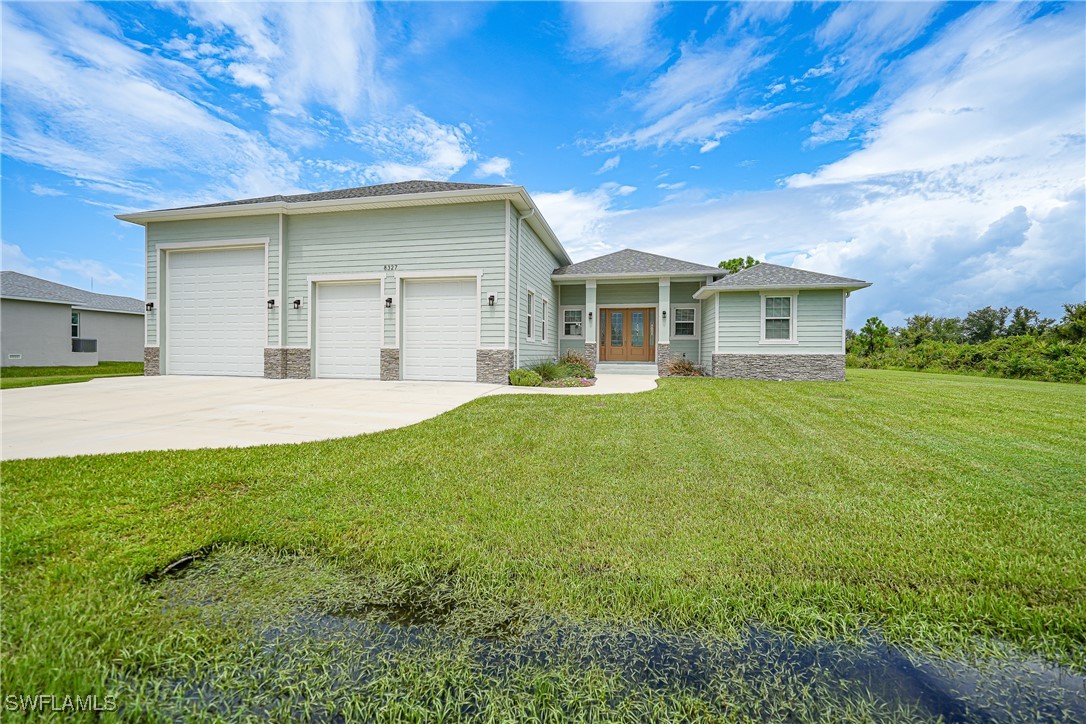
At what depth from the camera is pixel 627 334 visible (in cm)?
1443

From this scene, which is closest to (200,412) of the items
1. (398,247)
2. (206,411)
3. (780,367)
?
(206,411)

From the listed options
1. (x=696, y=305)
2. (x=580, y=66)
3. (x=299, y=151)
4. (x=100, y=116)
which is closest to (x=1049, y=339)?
(x=696, y=305)

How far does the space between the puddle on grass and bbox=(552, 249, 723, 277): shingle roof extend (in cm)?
1231

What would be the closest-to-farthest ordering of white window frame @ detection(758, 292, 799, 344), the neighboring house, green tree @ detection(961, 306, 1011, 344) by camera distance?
1. white window frame @ detection(758, 292, 799, 344)
2. the neighboring house
3. green tree @ detection(961, 306, 1011, 344)

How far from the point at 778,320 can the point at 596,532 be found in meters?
12.0

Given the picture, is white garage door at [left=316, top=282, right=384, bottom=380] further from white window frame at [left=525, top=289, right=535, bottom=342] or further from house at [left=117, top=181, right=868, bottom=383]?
white window frame at [left=525, top=289, right=535, bottom=342]

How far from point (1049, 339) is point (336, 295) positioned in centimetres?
2452

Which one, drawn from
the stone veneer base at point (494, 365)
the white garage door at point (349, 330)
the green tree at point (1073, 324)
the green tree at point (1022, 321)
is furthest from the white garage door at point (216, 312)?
the green tree at point (1022, 321)

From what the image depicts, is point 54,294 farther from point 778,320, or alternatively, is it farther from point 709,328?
point 778,320

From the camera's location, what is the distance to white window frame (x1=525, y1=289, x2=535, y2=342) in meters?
11.1

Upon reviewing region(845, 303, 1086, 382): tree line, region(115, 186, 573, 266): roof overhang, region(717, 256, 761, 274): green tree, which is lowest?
region(845, 303, 1086, 382): tree line

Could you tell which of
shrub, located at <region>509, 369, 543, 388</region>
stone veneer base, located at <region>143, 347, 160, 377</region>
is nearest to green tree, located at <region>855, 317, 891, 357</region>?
shrub, located at <region>509, 369, 543, 388</region>

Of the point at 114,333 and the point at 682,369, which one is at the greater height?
the point at 114,333

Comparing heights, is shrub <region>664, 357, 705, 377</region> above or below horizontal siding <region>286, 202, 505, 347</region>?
below
